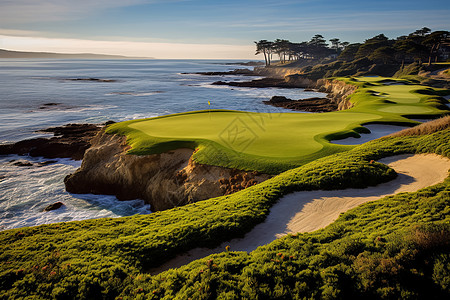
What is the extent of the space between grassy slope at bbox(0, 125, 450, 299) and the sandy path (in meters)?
0.35

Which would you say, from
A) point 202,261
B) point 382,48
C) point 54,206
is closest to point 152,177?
point 54,206

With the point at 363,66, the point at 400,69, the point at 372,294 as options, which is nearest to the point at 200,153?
the point at 372,294

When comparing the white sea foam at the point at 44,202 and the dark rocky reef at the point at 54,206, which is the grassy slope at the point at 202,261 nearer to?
the white sea foam at the point at 44,202

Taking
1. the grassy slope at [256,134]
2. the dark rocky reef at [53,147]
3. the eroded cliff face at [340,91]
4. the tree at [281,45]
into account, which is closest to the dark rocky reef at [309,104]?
the eroded cliff face at [340,91]

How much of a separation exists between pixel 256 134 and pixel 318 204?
9221 mm

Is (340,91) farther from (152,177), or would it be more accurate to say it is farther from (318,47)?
(318,47)

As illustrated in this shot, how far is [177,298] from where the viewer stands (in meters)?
5.76

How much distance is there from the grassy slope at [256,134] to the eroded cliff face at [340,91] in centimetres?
1242

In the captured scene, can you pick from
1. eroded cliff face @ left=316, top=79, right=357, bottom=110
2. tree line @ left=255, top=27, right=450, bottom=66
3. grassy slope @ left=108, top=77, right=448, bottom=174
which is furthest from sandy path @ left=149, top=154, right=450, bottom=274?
tree line @ left=255, top=27, right=450, bottom=66

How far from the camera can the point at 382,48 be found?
84.5 meters

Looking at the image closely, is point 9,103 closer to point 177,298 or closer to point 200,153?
point 200,153

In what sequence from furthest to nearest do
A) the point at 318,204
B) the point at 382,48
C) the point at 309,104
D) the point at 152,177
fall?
1. the point at 382,48
2. the point at 309,104
3. the point at 152,177
4. the point at 318,204

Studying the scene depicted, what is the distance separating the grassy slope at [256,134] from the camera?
15.1 meters

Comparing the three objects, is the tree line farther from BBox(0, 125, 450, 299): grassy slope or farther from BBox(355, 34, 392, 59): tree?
BBox(0, 125, 450, 299): grassy slope
